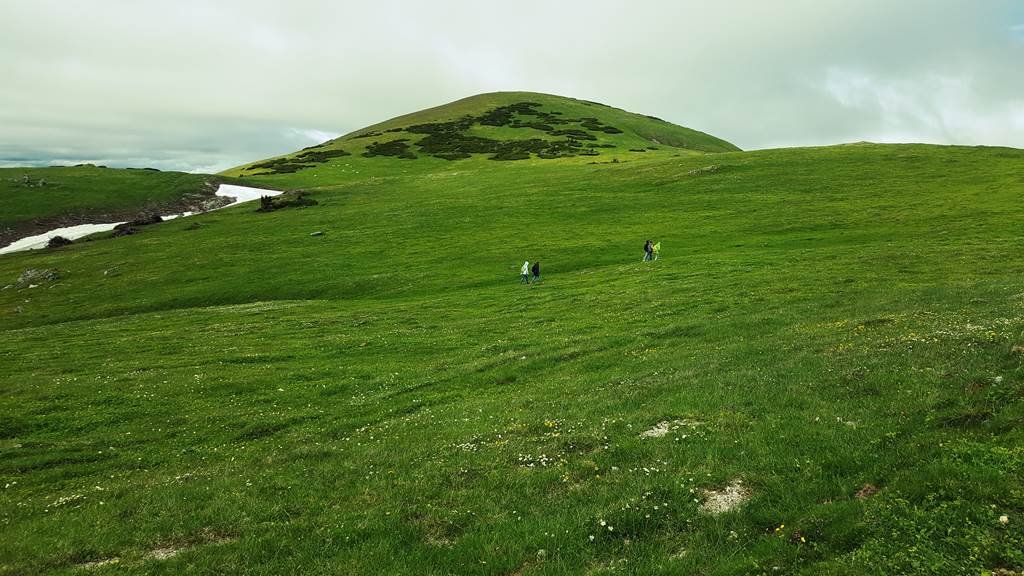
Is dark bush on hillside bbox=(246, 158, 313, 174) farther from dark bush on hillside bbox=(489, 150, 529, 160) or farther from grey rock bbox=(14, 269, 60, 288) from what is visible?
grey rock bbox=(14, 269, 60, 288)

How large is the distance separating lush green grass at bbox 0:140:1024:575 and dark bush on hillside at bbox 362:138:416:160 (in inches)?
4165

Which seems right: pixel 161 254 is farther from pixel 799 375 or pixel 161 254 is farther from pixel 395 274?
pixel 799 375

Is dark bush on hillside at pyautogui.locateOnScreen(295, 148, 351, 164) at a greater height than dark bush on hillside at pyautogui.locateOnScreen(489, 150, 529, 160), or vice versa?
dark bush on hillside at pyautogui.locateOnScreen(295, 148, 351, 164)

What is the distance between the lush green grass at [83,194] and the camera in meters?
102

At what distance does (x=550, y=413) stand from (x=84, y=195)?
136205 mm

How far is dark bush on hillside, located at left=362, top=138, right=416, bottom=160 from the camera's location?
517 ft

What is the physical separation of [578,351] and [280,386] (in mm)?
15651

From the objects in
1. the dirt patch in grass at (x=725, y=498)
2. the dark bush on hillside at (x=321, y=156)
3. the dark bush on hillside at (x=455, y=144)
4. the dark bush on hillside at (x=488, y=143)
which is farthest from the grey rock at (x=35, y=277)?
the dark bush on hillside at (x=455, y=144)

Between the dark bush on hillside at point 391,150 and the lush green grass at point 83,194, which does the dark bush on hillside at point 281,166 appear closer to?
the lush green grass at point 83,194

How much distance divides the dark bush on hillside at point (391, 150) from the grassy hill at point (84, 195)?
44.7 meters

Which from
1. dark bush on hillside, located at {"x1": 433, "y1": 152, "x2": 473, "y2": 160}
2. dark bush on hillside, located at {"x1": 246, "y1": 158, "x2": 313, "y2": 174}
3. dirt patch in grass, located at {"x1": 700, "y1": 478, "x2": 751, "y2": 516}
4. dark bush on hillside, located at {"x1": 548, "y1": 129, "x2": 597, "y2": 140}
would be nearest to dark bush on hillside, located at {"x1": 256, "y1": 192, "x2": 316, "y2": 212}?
dark bush on hillside, located at {"x1": 246, "y1": 158, "x2": 313, "y2": 174}

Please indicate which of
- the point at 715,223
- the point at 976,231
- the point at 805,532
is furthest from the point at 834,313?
the point at 715,223

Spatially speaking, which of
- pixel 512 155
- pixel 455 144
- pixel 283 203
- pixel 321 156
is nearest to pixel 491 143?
pixel 455 144

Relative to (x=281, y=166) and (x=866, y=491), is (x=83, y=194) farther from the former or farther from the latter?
(x=866, y=491)
